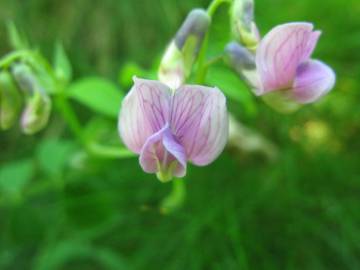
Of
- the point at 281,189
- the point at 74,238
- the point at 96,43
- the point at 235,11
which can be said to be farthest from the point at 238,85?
the point at 96,43

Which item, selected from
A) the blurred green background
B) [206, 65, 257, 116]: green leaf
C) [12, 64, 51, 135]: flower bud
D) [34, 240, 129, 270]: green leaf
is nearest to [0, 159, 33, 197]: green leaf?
the blurred green background

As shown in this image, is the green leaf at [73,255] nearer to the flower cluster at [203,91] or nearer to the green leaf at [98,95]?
the green leaf at [98,95]

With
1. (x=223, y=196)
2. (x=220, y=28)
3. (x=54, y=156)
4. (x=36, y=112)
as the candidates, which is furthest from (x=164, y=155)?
(x=220, y=28)

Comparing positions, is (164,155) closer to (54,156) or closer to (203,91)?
(203,91)

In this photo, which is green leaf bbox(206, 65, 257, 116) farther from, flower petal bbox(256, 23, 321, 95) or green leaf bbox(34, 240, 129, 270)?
green leaf bbox(34, 240, 129, 270)

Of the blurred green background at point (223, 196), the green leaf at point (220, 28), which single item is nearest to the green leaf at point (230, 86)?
the blurred green background at point (223, 196)

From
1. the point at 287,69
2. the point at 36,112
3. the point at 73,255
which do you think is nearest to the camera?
the point at 287,69
